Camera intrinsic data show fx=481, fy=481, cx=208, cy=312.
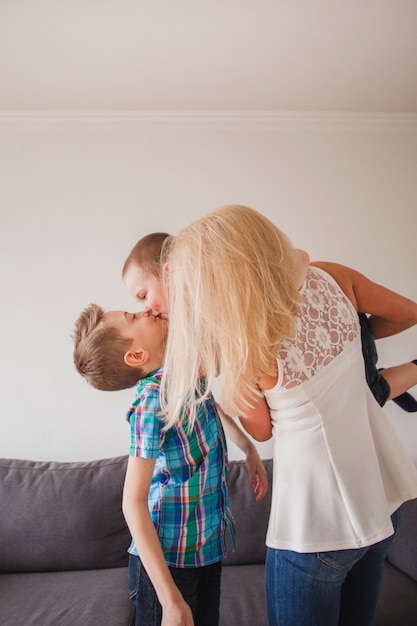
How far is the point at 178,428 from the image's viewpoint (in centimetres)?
111

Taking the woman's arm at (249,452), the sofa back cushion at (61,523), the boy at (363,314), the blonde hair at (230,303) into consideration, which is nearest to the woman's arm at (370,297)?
the boy at (363,314)

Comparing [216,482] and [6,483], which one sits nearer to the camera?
[216,482]

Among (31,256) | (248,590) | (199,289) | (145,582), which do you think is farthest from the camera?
(31,256)

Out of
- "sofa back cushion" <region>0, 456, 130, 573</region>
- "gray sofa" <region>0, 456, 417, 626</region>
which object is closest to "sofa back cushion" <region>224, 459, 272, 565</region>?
"gray sofa" <region>0, 456, 417, 626</region>

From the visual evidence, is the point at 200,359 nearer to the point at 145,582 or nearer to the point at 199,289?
the point at 199,289

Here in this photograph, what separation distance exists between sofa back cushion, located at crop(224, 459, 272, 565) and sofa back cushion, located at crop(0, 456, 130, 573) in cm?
48

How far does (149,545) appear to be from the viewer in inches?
38.7

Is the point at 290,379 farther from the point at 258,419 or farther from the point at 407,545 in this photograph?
the point at 407,545

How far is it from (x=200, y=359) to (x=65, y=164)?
190cm

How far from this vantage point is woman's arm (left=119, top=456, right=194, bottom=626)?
95cm

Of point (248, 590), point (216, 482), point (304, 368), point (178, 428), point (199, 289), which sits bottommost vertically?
point (248, 590)

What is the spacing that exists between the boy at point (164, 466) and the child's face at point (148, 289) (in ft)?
0.09

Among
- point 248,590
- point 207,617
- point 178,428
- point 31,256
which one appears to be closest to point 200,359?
point 178,428

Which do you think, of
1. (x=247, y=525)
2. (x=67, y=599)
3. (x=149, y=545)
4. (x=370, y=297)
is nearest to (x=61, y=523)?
(x=67, y=599)
